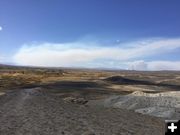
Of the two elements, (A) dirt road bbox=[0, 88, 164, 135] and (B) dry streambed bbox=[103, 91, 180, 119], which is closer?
(A) dirt road bbox=[0, 88, 164, 135]

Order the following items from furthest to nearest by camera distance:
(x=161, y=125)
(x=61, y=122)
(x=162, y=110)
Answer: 1. (x=162, y=110)
2. (x=161, y=125)
3. (x=61, y=122)

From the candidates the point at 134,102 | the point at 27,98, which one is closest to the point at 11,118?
the point at 27,98

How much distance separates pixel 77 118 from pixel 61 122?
56.1 inches

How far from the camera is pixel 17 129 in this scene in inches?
664

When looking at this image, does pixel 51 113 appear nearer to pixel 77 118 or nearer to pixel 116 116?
pixel 77 118

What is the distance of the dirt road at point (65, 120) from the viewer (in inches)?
666

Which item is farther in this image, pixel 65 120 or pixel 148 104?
pixel 148 104

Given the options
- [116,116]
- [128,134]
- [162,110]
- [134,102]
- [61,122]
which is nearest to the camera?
[128,134]

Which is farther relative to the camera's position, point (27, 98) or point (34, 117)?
point (27, 98)

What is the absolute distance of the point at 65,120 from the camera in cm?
1888

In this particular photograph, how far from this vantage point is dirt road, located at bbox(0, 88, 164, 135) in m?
16.9

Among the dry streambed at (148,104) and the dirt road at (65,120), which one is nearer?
the dirt road at (65,120)

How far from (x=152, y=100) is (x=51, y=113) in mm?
12201

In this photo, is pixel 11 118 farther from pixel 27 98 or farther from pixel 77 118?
pixel 27 98
